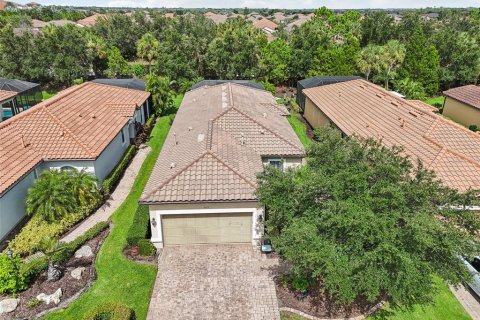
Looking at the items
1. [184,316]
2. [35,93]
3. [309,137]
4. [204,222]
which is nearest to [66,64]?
[35,93]

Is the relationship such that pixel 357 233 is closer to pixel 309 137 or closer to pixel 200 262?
pixel 200 262

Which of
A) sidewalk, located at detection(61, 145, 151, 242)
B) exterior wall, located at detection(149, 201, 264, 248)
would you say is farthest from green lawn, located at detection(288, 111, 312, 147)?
exterior wall, located at detection(149, 201, 264, 248)

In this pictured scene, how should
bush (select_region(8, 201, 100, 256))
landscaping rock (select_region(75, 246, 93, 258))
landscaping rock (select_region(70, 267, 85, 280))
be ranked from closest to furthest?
landscaping rock (select_region(70, 267, 85, 280)) < bush (select_region(8, 201, 100, 256)) < landscaping rock (select_region(75, 246, 93, 258))

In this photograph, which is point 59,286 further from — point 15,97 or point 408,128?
point 15,97

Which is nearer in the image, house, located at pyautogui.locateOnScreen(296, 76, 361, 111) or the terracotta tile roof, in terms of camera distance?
the terracotta tile roof

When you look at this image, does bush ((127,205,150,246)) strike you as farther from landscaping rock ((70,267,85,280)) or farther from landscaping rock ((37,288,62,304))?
landscaping rock ((37,288,62,304))

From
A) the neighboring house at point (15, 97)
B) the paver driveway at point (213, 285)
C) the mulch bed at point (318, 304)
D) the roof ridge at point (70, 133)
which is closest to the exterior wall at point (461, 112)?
the mulch bed at point (318, 304)

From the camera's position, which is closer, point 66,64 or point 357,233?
point 357,233
